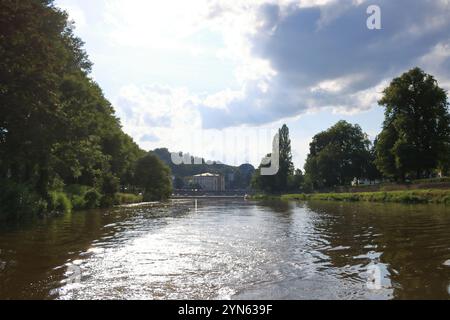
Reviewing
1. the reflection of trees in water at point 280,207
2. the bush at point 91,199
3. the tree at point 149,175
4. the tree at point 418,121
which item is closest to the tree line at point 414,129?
the tree at point 418,121

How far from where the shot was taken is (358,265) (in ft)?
35.0

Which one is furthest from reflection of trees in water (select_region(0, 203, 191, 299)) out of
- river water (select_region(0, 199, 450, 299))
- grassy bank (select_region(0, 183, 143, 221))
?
grassy bank (select_region(0, 183, 143, 221))

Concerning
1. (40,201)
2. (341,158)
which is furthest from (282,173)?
(40,201)

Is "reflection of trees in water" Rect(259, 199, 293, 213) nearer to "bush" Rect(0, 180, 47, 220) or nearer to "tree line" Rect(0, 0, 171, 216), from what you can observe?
"tree line" Rect(0, 0, 171, 216)

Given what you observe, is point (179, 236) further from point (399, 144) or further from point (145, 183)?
point (145, 183)

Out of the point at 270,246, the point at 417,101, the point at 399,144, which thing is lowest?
the point at 270,246

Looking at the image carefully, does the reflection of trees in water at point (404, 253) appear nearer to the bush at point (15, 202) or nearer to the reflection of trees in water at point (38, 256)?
the reflection of trees in water at point (38, 256)

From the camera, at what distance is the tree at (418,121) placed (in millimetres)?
58750

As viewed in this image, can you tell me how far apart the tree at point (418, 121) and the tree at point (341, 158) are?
40350mm

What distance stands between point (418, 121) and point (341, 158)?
4606cm
